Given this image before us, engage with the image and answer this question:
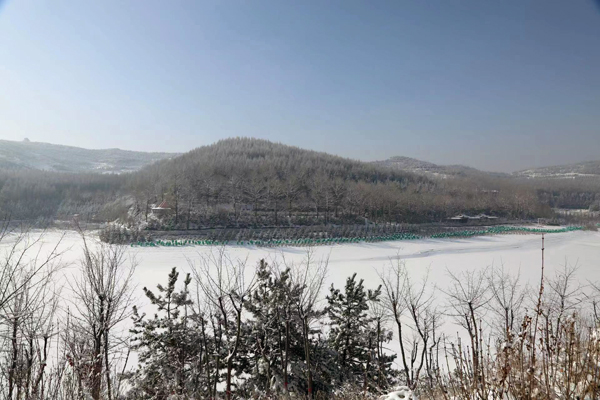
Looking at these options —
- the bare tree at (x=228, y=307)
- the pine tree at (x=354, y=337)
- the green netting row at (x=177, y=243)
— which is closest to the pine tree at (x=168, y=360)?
the bare tree at (x=228, y=307)

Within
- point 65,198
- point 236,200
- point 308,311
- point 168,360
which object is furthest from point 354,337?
point 65,198

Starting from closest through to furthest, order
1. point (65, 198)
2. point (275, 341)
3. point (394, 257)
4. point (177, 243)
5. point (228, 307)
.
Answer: point (275, 341) → point (228, 307) → point (394, 257) → point (177, 243) → point (65, 198)

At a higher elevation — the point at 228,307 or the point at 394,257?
the point at 228,307

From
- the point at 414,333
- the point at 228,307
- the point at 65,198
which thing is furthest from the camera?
the point at 65,198

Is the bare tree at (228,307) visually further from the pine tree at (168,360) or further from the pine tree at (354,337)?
the pine tree at (354,337)

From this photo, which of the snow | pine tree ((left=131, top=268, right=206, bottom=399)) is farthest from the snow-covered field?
pine tree ((left=131, top=268, right=206, bottom=399))

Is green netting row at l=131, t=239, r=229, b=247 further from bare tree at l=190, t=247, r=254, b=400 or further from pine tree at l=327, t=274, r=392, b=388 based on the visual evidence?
pine tree at l=327, t=274, r=392, b=388

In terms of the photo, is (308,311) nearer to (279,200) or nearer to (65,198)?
(279,200)

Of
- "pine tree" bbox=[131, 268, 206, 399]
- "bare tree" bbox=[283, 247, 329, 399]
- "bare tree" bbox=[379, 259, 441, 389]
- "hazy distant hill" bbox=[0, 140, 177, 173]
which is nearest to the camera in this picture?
"bare tree" bbox=[283, 247, 329, 399]

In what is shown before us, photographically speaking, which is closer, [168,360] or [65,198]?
[168,360]
